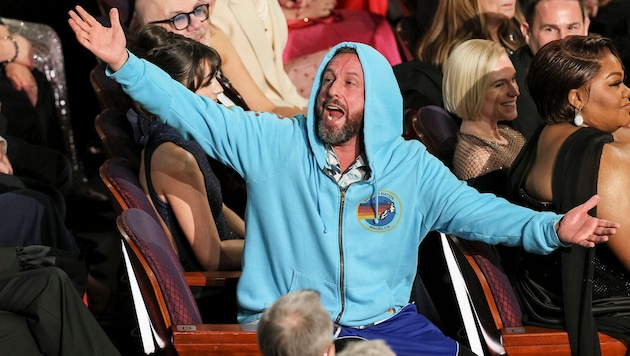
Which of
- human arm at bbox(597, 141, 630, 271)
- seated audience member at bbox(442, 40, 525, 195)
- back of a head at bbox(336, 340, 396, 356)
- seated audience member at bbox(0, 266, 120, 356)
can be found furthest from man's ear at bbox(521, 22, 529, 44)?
back of a head at bbox(336, 340, 396, 356)

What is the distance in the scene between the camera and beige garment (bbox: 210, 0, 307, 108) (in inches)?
206

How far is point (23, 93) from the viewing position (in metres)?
5.30

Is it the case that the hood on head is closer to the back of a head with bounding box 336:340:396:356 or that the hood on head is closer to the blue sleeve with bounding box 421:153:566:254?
the blue sleeve with bounding box 421:153:566:254

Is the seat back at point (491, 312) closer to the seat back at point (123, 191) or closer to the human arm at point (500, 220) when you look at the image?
the human arm at point (500, 220)

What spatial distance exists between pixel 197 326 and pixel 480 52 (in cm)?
185

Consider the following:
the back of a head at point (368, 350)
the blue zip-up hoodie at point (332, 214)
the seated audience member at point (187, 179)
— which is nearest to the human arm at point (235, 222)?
the seated audience member at point (187, 179)

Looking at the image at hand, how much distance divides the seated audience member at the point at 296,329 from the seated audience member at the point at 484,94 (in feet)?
6.58

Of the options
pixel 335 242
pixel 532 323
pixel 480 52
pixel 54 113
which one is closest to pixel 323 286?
pixel 335 242

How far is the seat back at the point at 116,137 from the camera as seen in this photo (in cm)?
421

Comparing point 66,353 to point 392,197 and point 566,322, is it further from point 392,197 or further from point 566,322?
point 566,322

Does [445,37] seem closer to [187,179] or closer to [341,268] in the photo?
[187,179]

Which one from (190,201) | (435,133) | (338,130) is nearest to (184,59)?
(190,201)

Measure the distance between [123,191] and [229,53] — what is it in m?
1.53

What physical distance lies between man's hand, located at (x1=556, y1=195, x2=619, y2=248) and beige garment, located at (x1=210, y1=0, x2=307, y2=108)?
6.87ft
